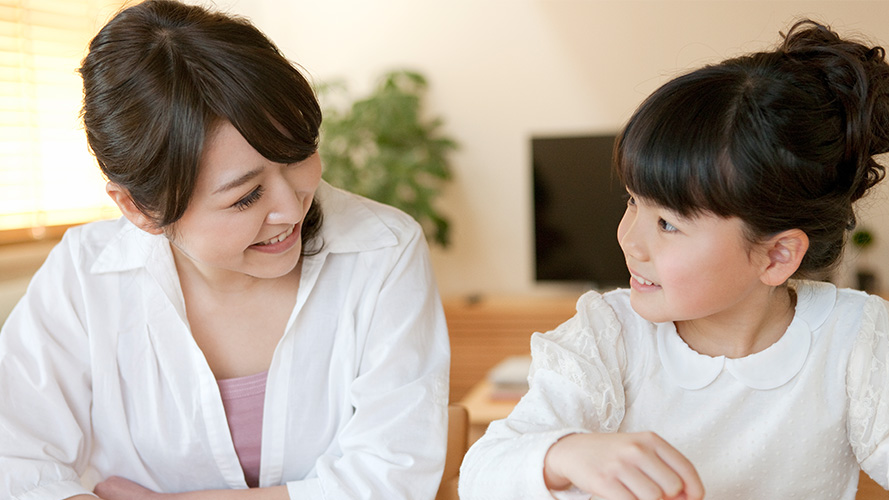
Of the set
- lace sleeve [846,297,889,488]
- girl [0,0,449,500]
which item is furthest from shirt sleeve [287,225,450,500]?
lace sleeve [846,297,889,488]

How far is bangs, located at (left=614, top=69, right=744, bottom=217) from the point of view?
993 millimetres

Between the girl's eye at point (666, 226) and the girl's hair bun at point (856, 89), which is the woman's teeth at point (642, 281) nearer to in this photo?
the girl's eye at point (666, 226)

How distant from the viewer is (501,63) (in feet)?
13.7

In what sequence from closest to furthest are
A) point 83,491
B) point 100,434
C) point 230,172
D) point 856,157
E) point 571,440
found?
point 571,440, point 856,157, point 230,172, point 83,491, point 100,434

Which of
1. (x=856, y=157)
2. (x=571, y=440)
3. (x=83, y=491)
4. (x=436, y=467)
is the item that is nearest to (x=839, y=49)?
(x=856, y=157)

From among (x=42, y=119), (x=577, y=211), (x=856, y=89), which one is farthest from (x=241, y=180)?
(x=577, y=211)

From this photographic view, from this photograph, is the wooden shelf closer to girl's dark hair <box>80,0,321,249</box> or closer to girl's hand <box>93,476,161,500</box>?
girl's hand <box>93,476,161,500</box>

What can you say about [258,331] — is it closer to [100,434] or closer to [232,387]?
[232,387]

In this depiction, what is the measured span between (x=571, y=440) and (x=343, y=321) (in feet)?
1.90

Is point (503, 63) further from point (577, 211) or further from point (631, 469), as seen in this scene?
point (631, 469)

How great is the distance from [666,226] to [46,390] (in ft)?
3.10

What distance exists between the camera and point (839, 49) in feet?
3.40

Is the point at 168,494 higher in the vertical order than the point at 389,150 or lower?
higher

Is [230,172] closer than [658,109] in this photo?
No
